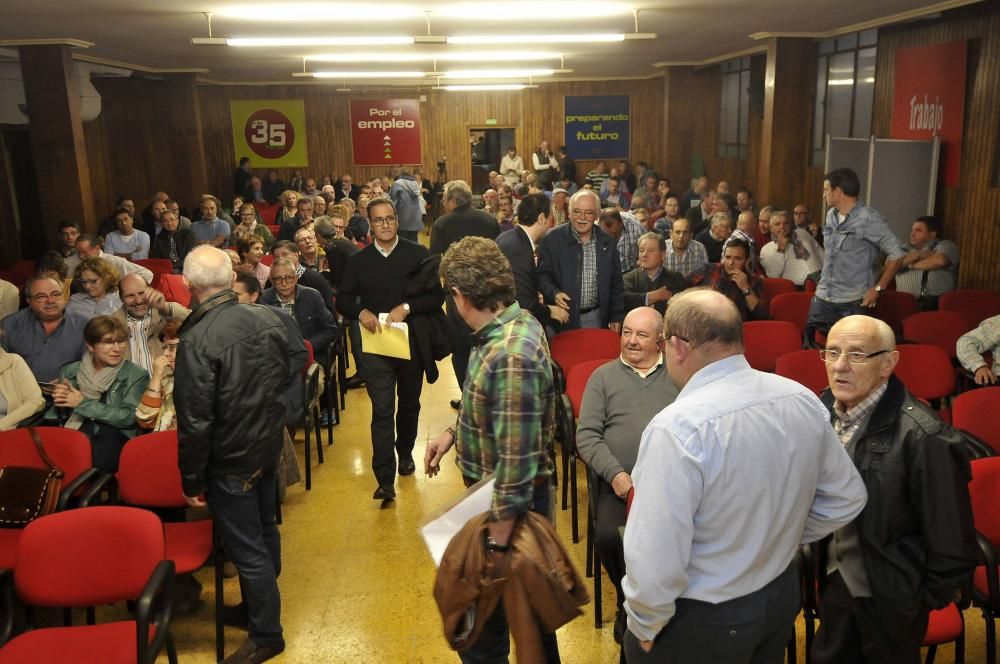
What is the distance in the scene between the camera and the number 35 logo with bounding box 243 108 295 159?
18797 mm

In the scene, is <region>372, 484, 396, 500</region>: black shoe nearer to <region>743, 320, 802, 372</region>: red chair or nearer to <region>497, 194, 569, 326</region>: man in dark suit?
<region>497, 194, 569, 326</region>: man in dark suit

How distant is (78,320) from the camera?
5016mm

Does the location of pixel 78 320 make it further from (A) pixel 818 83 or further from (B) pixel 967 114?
(A) pixel 818 83

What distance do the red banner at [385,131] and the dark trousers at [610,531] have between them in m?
17.2

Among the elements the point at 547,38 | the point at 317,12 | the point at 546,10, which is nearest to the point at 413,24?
the point at 317,12

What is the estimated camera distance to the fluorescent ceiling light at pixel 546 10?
7.24 metres

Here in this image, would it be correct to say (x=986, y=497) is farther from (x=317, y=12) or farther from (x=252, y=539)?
(x=317, y=12)

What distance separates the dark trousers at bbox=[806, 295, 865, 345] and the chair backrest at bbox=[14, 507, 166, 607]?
14.8 feet

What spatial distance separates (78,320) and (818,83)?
1007cm

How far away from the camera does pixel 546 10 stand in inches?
299

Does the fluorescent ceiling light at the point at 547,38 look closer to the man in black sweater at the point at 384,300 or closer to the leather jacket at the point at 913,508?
the man in black sweater at the point at 384,300

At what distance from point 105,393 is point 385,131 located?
16212 millimetres

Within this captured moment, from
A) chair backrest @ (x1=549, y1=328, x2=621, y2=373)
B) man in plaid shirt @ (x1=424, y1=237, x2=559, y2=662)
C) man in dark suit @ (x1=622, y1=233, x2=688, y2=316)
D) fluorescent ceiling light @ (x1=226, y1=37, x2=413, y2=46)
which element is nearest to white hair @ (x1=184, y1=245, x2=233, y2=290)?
man in plaid shirt @ (x1=424, y1=237, x2=559, y2=662)

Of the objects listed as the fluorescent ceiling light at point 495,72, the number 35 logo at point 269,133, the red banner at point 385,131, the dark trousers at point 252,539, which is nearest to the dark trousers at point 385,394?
the dark trousers at point 252,539
